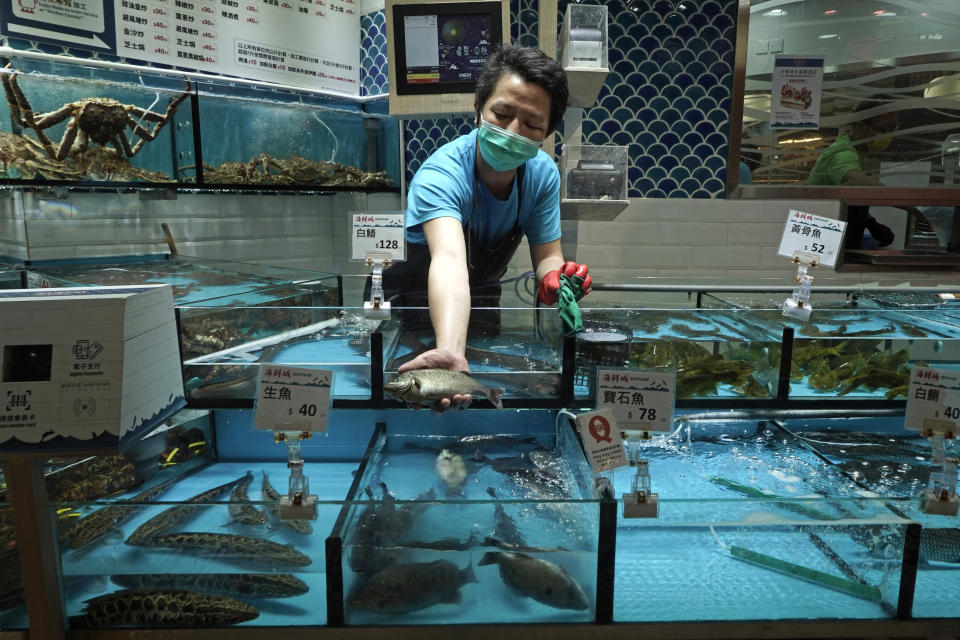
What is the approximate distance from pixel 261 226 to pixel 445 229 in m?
2.78

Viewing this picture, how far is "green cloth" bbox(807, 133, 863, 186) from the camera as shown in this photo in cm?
412

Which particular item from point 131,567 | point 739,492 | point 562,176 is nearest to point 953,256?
point 562,176

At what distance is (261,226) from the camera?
422 centimetres

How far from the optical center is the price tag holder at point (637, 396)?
1205 mm

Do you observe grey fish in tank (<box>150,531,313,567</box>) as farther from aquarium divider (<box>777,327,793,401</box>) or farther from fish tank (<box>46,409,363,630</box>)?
aquarium divider (<box>777,327,793,401</box>)

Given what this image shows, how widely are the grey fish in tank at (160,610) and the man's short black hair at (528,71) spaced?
150 cm

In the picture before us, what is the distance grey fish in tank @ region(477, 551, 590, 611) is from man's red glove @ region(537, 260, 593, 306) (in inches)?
30.0

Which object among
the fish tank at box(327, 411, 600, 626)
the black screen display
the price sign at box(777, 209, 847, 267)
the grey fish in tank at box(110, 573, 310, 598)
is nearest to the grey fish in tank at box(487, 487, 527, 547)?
the fish tank at box(327, 411, 600, 626)

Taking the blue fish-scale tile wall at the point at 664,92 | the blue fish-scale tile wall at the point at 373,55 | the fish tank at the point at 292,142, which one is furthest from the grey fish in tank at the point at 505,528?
the blue fish-scale tile wall at the point at 373,55

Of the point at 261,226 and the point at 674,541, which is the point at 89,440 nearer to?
the point at 674,541

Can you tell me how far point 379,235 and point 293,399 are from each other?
1.89 feet

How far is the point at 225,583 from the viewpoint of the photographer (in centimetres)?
117

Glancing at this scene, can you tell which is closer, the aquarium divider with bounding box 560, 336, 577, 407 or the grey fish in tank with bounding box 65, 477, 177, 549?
the grey fish in tank with bounding box 65, 477, 177, 549

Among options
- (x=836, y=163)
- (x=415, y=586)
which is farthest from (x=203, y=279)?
(x=836, y=163)
